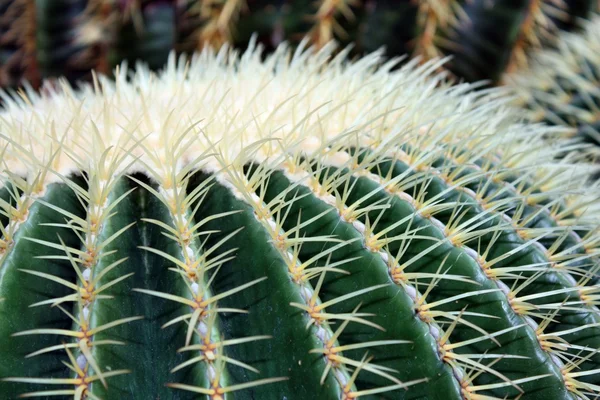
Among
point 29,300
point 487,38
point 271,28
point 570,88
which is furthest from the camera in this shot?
point 487,38

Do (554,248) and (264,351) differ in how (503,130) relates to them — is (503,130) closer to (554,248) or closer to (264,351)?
(554,248)

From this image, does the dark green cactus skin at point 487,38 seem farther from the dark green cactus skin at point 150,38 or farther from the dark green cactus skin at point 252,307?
the dark green cactus skin at point 252,307

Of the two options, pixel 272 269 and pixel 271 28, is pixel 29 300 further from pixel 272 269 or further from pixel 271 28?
pixel 271 28

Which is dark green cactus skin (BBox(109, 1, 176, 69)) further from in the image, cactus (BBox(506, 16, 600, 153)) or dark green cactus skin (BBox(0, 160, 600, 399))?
dark green cactus skin (BBox(0, 160, 600, 399))

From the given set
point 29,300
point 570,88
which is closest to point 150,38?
point 570,88

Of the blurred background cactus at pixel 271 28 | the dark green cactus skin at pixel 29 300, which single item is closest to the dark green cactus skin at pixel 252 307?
the dark green cactus skin at pixel 29 300

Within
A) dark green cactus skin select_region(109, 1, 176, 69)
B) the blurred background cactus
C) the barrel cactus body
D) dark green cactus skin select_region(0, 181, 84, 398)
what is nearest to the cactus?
the blurred background cactus

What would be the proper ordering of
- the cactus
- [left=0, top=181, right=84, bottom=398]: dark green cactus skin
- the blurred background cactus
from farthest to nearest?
the blurred background cactus < the cactus < [left=0, top=181, right=84, bottom=398]: dark green cactus skin

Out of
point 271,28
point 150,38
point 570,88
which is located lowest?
point 570,88
